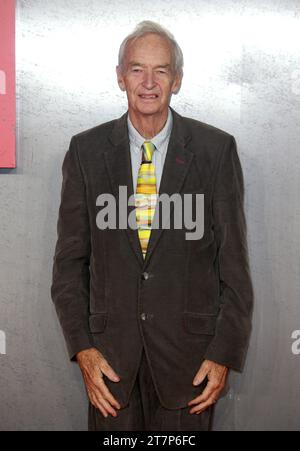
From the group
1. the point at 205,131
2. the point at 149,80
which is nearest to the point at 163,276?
the point at 205,131

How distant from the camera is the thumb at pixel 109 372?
2062mm

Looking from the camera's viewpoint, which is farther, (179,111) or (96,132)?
(179,111)

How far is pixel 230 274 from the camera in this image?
2.09 meters

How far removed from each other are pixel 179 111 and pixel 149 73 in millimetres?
408

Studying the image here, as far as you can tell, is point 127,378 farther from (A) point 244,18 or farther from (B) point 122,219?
(A) point 244,18

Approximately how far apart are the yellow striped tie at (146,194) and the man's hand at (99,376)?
453 mm

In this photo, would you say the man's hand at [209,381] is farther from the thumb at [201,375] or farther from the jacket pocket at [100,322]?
the jacket pocket at [100,322]

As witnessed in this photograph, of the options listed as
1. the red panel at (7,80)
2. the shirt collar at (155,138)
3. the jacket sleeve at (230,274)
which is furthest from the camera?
the red panel at (7,80)

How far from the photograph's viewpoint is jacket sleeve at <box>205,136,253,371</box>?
204 cm

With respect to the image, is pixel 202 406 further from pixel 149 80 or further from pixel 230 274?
pixel 149 80

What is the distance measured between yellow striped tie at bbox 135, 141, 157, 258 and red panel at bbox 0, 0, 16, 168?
63cm

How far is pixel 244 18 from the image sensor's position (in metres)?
2.45

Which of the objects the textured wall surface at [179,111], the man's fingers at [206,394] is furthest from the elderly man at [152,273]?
the textured wall surface at [179,111]

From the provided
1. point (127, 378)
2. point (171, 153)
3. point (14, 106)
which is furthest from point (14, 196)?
point (127, 378)
